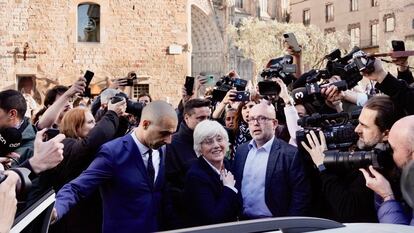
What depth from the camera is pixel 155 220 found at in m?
4.39

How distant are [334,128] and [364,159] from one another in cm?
74

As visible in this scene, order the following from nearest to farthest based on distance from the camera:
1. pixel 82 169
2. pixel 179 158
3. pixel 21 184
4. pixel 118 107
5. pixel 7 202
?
pixel 7 202
pixel 21 184
pixel 82 169
pixel 179 158
pixel 118 107

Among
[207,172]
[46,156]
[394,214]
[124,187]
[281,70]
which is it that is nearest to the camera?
[46,156]

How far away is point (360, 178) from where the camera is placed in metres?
3.79

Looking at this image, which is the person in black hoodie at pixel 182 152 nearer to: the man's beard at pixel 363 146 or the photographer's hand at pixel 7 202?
the man's beard at pixel 363 146

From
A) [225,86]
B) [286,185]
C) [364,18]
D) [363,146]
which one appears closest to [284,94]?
[286,185]

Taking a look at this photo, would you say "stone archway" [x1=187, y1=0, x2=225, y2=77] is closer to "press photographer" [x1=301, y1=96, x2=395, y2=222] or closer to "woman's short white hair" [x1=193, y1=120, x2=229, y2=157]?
"woman's short white hair" [x1=193, y1=120, x2=229, y2=157]

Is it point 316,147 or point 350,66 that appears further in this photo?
point 350,66

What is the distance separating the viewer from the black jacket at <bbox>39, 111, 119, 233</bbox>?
16.4ft

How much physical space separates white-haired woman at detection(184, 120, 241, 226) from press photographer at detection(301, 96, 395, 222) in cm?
78

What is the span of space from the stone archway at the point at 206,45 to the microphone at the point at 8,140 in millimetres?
27693

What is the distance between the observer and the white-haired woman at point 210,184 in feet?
14.1

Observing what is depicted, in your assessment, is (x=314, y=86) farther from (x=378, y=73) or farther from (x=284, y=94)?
(x=378, y=73)

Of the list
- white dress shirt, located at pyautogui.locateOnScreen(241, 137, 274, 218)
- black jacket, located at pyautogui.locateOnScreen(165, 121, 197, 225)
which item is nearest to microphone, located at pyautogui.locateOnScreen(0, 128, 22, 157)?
black jacket, located at pyautogui.locateOnScreen(165, 121, 197, 225)
